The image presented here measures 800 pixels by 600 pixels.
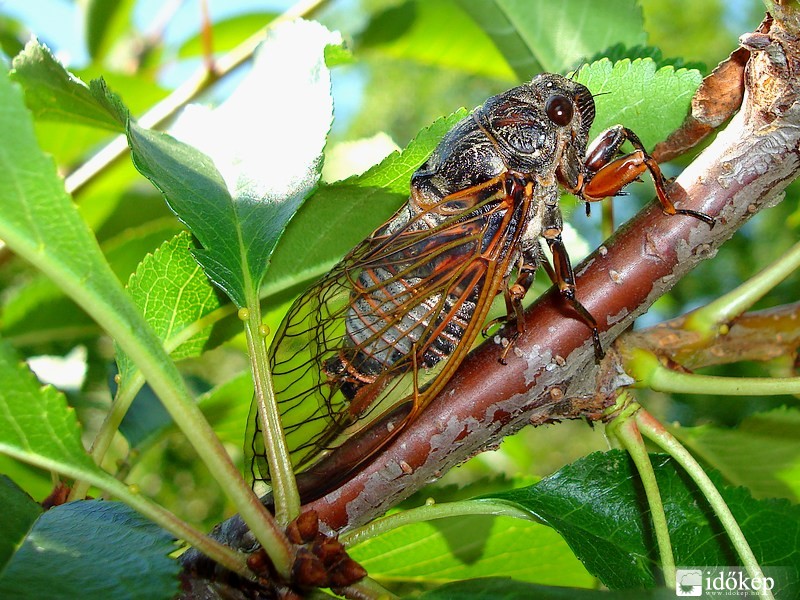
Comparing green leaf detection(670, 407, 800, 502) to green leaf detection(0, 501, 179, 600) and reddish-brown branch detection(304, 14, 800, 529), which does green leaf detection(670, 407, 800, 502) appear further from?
green leaf detection(0, 501, 179, 600)

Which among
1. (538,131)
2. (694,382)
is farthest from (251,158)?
(694,382)

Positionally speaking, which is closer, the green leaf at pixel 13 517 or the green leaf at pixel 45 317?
the green leaf at pixel 13 517

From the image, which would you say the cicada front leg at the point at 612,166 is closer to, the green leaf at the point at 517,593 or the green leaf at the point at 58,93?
the green leaf at the point at 517,593

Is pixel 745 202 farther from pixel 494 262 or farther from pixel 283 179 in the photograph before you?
pixel 283 179

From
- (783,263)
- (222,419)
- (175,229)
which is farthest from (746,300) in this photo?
(175,229)

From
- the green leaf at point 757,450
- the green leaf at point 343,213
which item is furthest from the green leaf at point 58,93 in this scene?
the green leaf at point 757,450

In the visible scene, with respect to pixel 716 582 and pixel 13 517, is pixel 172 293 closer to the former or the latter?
pixel 13 517
